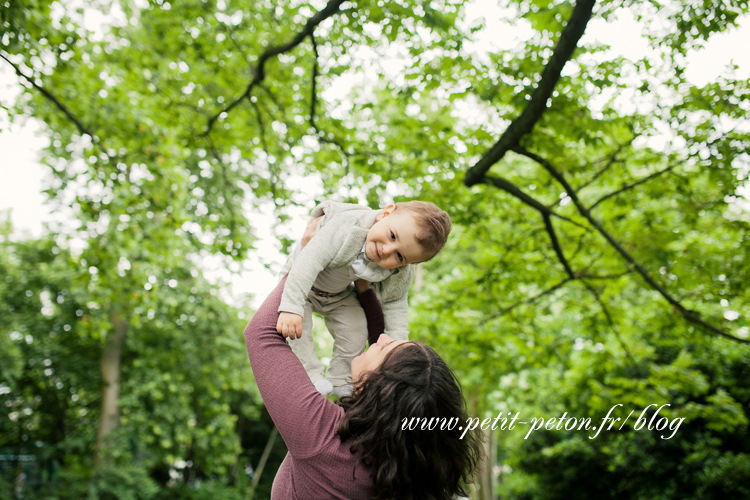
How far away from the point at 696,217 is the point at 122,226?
5.65 m

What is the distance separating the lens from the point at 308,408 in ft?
4.13

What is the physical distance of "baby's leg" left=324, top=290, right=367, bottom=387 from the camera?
1.75 m

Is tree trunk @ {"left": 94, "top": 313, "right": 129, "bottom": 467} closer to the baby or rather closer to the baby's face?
the baby

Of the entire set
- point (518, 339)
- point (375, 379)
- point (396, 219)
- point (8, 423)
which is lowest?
point (8, 423)

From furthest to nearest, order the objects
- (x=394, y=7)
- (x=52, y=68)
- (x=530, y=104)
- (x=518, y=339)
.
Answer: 1. (x=518, y=339)
2. (x=52, y=68)
3. (x=394, y=7)
4. (x=530, y=104)

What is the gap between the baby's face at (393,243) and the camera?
1.61 meters

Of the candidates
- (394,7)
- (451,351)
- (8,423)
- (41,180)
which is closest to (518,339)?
(451,351)

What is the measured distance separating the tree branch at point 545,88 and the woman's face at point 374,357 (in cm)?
177

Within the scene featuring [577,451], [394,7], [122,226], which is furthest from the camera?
[577,451]

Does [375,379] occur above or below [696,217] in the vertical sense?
below

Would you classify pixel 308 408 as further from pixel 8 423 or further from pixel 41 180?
pixel 8 423

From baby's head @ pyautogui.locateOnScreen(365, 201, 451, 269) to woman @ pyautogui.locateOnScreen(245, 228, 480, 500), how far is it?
38 cm

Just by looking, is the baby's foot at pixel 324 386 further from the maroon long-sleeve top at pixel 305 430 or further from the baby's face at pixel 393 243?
the baby's face at pixel 393 243

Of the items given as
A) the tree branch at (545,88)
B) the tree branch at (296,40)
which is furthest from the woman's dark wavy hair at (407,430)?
the tree branch at (296,40)
